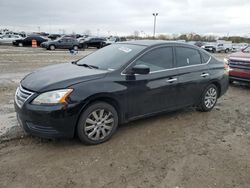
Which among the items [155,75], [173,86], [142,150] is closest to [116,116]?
[142,150]

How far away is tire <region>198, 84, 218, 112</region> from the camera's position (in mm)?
5437

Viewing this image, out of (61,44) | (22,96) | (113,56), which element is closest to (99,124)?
(22,96)

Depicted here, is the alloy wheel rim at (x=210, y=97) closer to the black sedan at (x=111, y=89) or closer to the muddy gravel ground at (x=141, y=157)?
the black sedan at (x=111, y=89)

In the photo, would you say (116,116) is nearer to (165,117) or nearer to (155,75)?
(155,75)

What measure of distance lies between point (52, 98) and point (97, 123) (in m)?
0.82

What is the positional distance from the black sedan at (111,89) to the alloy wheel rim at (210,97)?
5cm

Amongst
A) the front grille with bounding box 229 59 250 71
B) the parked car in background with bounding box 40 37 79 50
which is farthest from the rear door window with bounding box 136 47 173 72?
the parked car in background with bounding box 40 37 79 50

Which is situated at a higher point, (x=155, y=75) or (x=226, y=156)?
(x=155, y=75)

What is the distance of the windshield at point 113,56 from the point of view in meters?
4.19

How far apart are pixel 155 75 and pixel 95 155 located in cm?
180

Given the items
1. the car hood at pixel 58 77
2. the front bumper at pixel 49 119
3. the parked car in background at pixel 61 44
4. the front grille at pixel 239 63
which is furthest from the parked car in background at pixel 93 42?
the front bumper at pixel 49 119

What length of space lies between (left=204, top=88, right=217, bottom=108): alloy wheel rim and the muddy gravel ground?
2.15 ft

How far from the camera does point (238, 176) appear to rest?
10.3 ft

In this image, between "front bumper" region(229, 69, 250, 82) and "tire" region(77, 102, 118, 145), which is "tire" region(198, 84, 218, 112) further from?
"front bumper" region(229, 69, 250, 82)
